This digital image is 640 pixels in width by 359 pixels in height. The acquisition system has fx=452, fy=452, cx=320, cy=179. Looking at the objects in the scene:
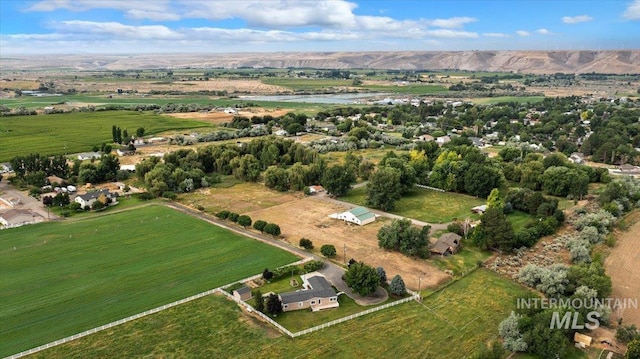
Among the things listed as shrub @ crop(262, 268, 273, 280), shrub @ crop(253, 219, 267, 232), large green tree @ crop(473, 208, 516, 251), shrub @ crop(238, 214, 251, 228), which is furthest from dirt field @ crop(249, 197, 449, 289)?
shrub @ crop(262, 268, 273, 280)

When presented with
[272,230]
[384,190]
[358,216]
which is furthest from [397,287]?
[384,190]

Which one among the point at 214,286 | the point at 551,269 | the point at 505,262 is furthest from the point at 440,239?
the point at 214,286

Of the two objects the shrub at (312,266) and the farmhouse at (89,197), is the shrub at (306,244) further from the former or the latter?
the farmhouse at (89,197)

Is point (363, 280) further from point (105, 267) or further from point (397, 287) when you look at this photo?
point (105, 267)

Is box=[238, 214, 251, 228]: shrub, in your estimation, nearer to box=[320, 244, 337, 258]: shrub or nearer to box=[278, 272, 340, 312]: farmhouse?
box=[320, 244, 337, 258]: shrub

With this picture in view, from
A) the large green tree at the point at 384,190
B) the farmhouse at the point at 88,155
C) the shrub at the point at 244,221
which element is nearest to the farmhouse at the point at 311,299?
the shrub at the point at 244,221
